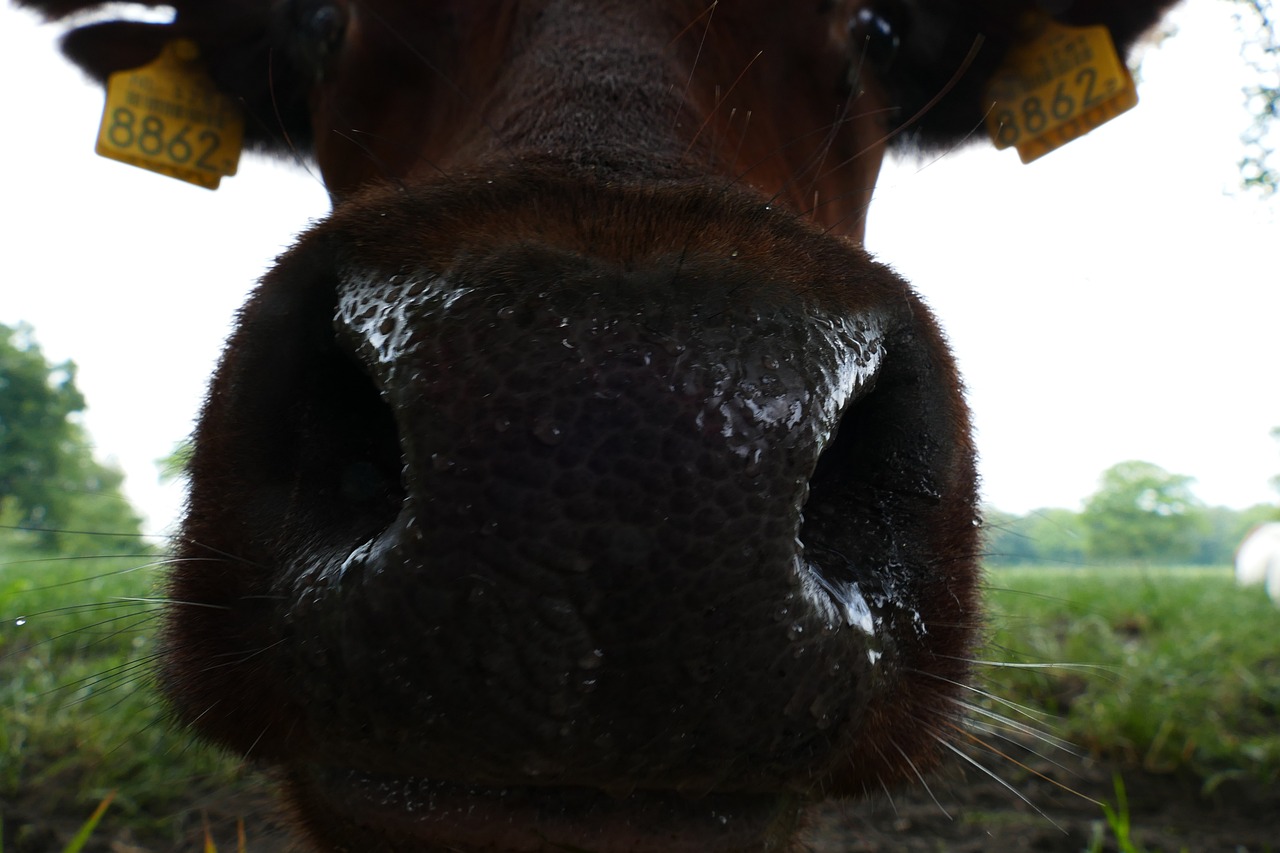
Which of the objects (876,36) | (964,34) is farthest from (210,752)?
(964,34)

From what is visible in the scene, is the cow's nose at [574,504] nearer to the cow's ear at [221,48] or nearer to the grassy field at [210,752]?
the grassy field at [210,752]

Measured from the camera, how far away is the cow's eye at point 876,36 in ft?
7.38

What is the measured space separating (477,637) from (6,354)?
135 ft

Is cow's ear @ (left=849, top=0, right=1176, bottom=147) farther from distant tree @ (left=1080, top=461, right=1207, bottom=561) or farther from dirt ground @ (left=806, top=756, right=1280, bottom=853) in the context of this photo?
distant tree @ (left=1080, top=461, right=1207, bottom=561)

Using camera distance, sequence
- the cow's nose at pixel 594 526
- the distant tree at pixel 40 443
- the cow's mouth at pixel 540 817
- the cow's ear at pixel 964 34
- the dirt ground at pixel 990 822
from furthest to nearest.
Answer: the distant tree at pixel 40 443 < the cow's ear at pixel 964 34 < the dirt ground at pixel 990 822 < the cow's mouth at pixel 540 817 < the cow's nose at pixel 594 526

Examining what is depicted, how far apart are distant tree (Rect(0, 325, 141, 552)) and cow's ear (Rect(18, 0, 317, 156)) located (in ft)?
104

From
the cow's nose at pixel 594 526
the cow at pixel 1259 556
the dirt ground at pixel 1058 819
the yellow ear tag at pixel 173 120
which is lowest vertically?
the dirt ground at pixel 1058 819

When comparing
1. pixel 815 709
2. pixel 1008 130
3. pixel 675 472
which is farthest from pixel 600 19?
pixel 1008 130

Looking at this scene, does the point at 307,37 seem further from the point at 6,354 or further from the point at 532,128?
the point at 6,354

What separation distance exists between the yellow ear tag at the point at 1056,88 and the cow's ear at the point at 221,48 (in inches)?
84.7

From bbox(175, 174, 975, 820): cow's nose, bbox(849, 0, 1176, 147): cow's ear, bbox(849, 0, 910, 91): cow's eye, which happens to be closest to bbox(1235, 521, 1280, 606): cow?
bbox(849, 0, 1176, 147): cow's ear

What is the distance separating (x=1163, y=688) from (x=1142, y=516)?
201ft

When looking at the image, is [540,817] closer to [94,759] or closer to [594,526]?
[594,526]

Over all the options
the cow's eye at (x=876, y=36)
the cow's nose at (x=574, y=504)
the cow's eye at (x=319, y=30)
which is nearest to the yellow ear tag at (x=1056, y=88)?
the cow's eye at (x=876, y=36)
